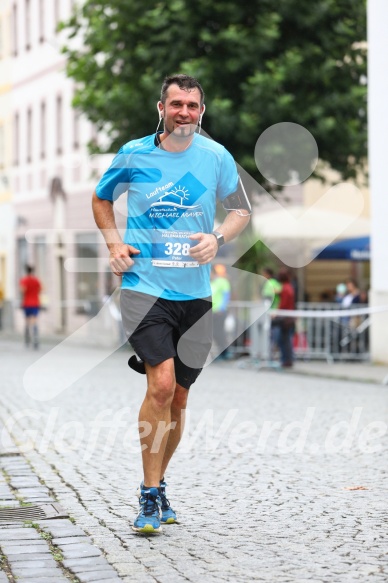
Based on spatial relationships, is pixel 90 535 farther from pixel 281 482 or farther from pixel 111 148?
pixel 111 148

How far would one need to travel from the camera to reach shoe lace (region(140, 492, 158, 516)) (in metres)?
6.27

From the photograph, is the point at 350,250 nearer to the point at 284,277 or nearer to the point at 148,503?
the point at 284,277

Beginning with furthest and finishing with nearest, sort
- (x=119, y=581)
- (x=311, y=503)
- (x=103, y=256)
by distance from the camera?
(x=103, y=256) → (x=311, y=503) → (x=119, y=581)

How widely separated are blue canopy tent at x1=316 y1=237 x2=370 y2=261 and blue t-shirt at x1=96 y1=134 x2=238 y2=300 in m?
19.2

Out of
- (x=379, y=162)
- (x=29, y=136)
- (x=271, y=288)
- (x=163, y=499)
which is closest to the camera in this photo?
(x=163, y=499)

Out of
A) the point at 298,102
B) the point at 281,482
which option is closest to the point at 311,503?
the point at 281,482

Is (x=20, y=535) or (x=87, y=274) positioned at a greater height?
(x=20, y=535)

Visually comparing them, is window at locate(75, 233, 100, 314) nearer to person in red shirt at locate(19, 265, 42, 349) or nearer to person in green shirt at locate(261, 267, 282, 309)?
person in red shirt at locate(19, 265, 42, 349)

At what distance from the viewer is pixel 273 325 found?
2262 centimetres

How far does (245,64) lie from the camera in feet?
80.3

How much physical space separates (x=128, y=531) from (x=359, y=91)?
19.2 meters

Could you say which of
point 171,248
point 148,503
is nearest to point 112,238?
point 171,248

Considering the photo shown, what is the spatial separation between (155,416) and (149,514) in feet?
1.41

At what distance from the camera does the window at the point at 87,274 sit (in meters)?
38.4
